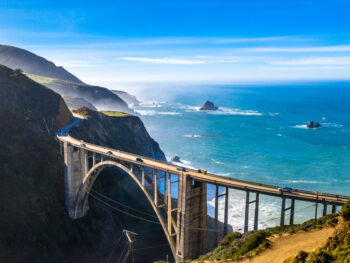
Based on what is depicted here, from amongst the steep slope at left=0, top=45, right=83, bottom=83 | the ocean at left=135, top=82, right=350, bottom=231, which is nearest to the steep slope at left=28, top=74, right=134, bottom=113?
the ocean at left=135, top=82, right=350, bottom=231

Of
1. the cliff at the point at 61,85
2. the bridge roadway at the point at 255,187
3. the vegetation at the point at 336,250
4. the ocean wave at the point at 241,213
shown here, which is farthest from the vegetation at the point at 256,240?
the cliff at the point at 61,85

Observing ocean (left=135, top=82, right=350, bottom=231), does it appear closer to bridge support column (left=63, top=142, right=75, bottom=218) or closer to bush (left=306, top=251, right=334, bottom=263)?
bush (left=306, top=251, right=334, bottom=263)

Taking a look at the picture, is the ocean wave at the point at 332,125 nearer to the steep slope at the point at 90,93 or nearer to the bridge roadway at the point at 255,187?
the steep slope at the point at 90,93

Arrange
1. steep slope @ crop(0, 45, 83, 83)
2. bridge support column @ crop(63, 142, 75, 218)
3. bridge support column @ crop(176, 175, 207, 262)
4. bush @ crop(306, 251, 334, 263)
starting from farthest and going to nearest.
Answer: steep slope @ crop(0, 45, 83, 83) → bridge support column @ crop(63, 142, 75, 218) → bridge support column @ crop(176, 175, 207, 262) → bush @ crop(306, 251, 334, 263)

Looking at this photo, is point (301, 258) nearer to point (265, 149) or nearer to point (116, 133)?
point (116, 133)

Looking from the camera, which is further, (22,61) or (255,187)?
(22,61)

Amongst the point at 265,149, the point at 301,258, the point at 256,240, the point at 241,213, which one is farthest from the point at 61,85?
the point at 301,258
